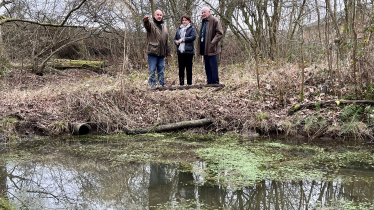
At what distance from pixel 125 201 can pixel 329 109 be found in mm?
4279

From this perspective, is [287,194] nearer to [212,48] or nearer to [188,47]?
[212,48]

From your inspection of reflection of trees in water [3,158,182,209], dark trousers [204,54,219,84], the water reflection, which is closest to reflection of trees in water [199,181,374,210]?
the water reflection

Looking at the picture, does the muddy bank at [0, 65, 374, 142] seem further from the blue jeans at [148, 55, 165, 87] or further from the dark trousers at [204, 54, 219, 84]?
the dark trousers at [204, 54, 219, 84]

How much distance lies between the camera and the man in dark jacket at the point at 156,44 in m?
7.42

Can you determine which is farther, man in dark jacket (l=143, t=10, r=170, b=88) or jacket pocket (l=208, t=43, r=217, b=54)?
man in dark jacket (l=143, t=10, r=170, b=88)

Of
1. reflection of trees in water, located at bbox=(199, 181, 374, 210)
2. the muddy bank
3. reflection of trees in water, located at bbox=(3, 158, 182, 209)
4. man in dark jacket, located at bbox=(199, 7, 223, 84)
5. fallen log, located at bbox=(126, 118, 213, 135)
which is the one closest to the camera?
reflection of trees in water, located at bbox=(199, 181, 374, 210)

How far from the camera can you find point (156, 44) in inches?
292

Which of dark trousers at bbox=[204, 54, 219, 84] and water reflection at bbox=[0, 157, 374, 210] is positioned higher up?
dark trousers at bbox=[204, 54, 219, 84]

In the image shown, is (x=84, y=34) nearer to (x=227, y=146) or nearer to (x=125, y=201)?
(x=227, y=146)

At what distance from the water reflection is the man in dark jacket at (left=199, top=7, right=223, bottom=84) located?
3.82 m

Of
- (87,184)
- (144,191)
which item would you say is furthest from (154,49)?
(144,191)

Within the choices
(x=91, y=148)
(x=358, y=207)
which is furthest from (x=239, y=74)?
(x=358, y=207)

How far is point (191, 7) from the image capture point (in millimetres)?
12969

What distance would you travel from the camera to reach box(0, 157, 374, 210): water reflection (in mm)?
3004
